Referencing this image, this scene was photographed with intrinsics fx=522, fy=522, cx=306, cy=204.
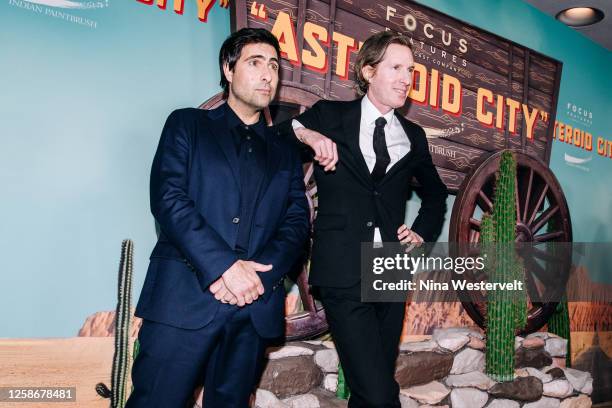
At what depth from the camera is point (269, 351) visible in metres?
2.61

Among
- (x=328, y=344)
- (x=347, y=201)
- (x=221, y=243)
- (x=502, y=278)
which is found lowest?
(x=328, y=344)

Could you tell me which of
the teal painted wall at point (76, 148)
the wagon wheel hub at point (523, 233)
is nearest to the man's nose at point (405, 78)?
the teal painted wall at point (76, 148)

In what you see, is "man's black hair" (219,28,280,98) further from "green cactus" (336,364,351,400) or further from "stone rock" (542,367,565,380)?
"stone rock" (542,367,565,380)

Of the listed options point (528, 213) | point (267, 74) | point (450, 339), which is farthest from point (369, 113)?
point (528, 213)

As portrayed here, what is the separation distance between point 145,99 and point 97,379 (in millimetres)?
1277

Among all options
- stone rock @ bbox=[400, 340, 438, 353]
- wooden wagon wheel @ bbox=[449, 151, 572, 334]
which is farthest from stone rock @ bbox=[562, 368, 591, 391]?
stone rock @ bbox=[400, 340, 438, 353]

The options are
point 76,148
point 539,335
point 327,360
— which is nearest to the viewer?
point 76,148

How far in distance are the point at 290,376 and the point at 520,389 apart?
1.70m

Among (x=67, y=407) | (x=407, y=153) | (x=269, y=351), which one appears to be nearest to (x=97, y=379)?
(x=67, y=407)

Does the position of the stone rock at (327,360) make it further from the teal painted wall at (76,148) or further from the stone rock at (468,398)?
the teal painted wall at (76,148)

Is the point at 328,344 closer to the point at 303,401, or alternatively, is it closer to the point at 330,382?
the point at 330,382

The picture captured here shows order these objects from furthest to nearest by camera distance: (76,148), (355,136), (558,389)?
(558,389)
(76,148)
(355,136)

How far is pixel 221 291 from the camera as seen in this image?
157cm

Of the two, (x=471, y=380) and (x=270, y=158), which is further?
(x=471, y=380)
